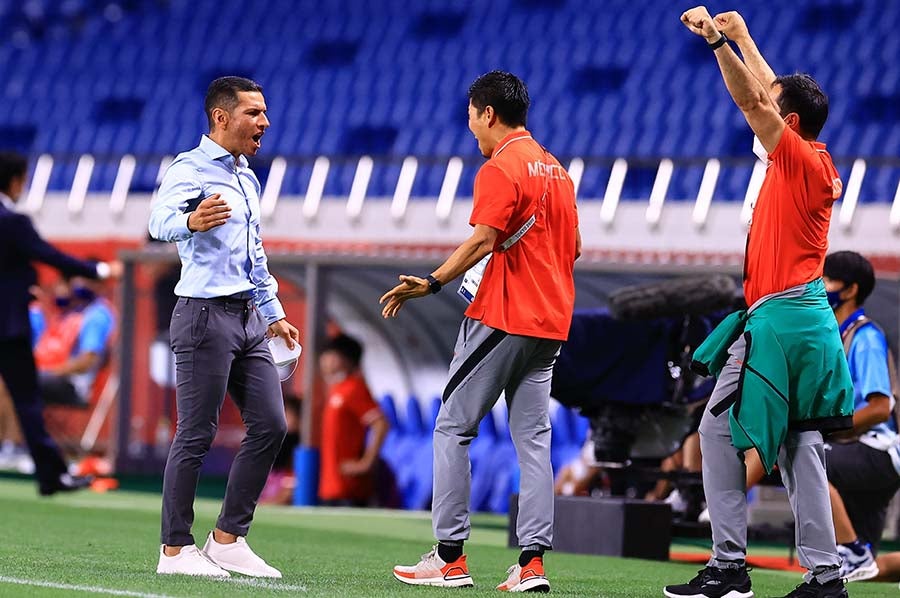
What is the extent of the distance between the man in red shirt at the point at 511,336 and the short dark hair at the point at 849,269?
191 centimetres

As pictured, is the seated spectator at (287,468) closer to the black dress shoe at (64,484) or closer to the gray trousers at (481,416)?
the black dress shoe at (64,484)

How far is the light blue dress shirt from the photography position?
19.1 ft

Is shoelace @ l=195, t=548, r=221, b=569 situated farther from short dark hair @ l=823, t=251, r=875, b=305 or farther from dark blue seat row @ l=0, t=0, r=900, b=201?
dark blue seat row @ l=0, t=0, r=900, b=201

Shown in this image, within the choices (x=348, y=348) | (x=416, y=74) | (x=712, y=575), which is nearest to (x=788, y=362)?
(x=712, y=575)

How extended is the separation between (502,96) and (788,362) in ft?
4.66

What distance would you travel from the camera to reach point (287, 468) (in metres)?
12.9

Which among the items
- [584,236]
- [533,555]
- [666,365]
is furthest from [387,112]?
[533,555]

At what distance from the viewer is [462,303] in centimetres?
1286

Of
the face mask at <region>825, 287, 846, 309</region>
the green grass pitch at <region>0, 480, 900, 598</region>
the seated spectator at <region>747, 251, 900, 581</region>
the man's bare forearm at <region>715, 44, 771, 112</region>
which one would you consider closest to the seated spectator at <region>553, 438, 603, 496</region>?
the green grass pitch at <region>0, 480, 900, 598</region>

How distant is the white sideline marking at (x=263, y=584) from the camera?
5.53 m

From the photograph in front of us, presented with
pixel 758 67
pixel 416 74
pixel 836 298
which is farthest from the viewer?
pixel 416 74

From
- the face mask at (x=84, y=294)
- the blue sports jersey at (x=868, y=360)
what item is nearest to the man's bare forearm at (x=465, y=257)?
the blue sports jersey at (x=868, y=360)

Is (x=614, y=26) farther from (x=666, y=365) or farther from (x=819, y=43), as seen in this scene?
(x=666, y=365)

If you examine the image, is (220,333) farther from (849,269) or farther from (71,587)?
(849,269)
